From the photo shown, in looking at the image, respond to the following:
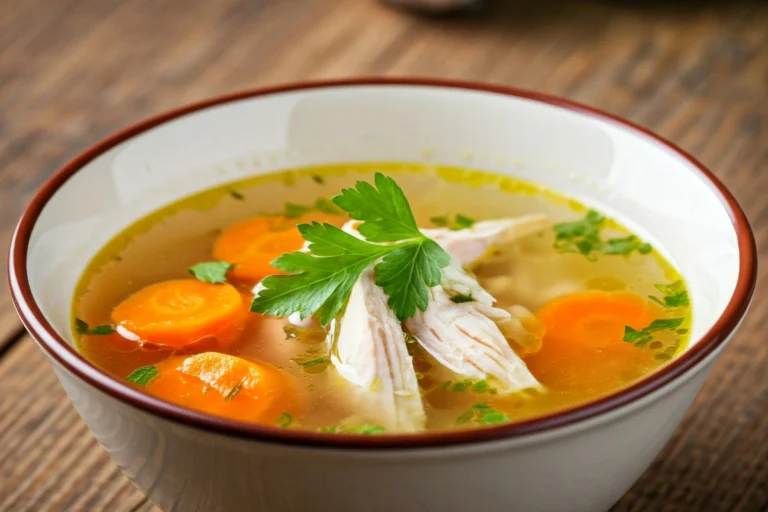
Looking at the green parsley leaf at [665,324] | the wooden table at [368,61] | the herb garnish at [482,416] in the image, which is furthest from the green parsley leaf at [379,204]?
the wooden table at [368,61]

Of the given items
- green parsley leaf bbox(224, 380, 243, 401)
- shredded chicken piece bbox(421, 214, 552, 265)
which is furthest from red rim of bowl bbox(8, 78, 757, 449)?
shredded chicken piece bbox(421, 214, 552, 265)

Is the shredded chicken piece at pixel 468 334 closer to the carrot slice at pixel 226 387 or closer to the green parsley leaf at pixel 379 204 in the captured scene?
the green parsley leaf at pixel 379 204

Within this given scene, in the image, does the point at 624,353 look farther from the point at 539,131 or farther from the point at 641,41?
Answer: the point at 641,41

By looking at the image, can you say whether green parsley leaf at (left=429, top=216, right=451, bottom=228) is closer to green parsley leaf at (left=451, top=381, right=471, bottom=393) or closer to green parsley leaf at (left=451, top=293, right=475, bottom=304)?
green parsley leaf at (left=451, top=293, right=475, bottom=304)

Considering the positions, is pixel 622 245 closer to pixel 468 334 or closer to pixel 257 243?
pixel 468 334

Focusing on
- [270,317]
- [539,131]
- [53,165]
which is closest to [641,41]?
[539,131]


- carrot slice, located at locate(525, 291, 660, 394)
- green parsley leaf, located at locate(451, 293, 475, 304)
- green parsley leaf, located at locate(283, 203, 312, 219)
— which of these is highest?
carrot slice, located at locate(525, 291, 660, 394)
